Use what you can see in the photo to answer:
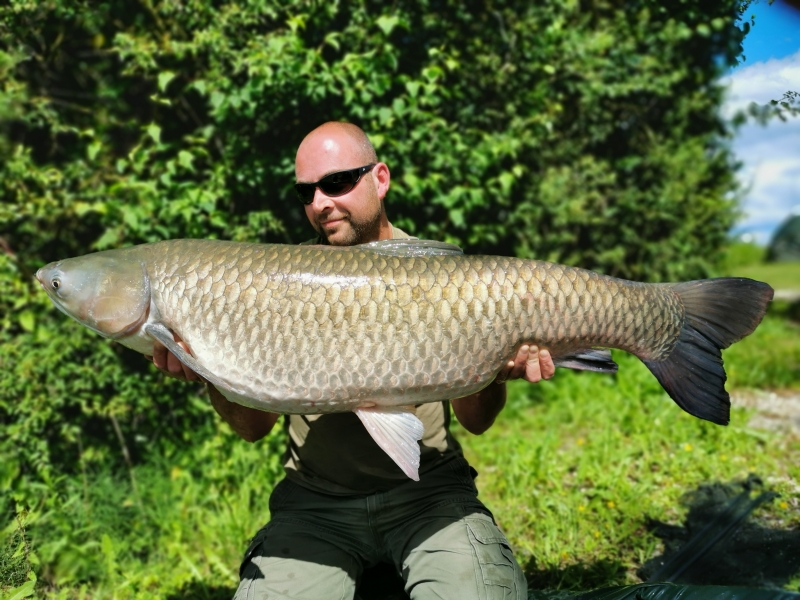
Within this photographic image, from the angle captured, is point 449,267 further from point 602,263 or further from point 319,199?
point 602,263

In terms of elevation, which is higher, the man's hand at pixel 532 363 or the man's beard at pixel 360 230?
the man's beard at pixel 360 230

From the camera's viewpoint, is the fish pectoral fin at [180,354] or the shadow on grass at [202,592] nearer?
the fish pectoral fin at [180,354]

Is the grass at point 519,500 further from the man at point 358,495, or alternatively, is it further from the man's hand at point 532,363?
the man's hand at point 532,363

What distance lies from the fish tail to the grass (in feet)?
2.88

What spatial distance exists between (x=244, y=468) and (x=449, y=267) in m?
2.15

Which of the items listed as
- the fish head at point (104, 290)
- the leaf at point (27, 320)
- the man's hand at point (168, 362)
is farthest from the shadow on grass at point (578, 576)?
the leaf at point (27, 320)

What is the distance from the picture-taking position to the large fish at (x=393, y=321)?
2.04 m

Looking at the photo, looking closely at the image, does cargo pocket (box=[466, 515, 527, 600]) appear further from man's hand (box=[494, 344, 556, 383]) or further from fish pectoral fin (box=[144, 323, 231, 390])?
fish pectoral fin (box=[144, 323, 231, 390])

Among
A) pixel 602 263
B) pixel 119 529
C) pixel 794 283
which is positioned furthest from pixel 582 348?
pixel 794 283

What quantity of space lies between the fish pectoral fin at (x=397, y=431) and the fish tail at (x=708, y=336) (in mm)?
738

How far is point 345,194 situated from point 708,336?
1.23 meters

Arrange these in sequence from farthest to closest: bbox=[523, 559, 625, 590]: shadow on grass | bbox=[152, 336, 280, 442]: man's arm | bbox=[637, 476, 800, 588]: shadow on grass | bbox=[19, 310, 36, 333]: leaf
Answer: bbox=[19, 310, 36, 333]: leaf
bbox=[523, 559, 625, 590]: shadow on grass
bbox=[637, 476, 800, 588]: shadow on grass
bbox=[152, 336, 280, 442]: man's arm

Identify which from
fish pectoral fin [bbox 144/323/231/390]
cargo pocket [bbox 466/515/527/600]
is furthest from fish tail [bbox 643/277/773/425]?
Result: fish pectoral fin [bbox 144/323/231/390]

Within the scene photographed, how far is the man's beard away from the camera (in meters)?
2.52
